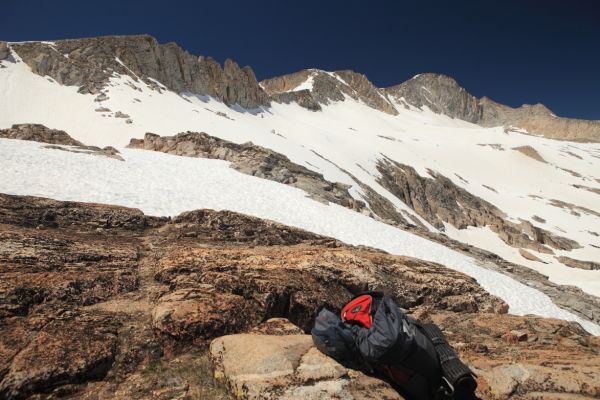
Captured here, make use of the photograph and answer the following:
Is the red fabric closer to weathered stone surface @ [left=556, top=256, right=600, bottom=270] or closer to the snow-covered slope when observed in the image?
the snow-covered slope

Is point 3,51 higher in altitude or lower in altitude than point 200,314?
higher

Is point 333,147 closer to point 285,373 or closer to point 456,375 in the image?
point 456,375

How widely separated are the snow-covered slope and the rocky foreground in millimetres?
5197

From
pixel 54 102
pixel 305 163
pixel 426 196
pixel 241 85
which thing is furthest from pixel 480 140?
pixel 54 102

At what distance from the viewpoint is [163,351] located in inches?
207

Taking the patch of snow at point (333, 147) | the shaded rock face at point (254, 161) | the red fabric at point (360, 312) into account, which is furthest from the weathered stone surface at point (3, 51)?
the red fabric at point (360, 312)

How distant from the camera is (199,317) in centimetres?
568

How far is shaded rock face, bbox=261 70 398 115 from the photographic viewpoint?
137 metres

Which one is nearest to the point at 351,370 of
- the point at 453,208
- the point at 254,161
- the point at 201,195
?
the point at 201,195

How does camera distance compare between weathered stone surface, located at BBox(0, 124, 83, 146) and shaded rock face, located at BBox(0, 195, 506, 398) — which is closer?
shaded rock face, located at BBox(0, 195, 506, 398)

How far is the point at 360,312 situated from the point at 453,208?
160 ft

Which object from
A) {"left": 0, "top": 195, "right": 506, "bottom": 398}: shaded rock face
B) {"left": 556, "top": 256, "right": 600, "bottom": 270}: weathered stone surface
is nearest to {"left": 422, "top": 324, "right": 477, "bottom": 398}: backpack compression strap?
{"left": 0, "top": 195, "right": 506, "bottom": 398}: shaded rock face

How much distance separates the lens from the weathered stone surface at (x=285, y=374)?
429 centimetres

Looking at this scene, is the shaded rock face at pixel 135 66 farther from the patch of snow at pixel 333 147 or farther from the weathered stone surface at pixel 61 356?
the weathered stone surface at pixel 61 356
